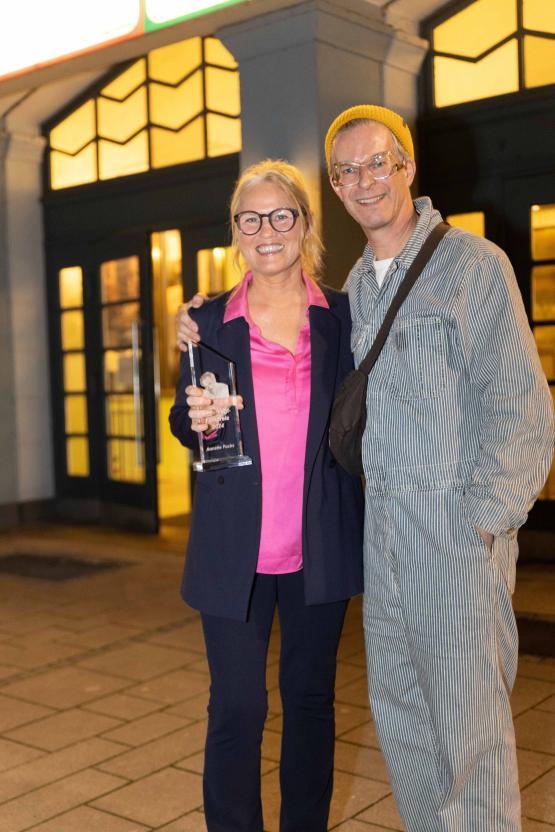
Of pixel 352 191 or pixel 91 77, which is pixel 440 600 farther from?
pixel 91 77

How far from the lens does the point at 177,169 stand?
7.57 metres

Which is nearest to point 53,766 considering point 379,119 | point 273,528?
point 273,528

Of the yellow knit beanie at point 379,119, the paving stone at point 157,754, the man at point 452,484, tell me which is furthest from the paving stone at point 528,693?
the yellow knit beanie at point 379,119

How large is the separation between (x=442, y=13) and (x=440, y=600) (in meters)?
4.82

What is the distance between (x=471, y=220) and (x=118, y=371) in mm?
3331

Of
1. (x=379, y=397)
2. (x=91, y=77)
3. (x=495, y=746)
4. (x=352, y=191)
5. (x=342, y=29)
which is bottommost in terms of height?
(x=495, y=746)

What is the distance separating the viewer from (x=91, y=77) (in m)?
8.16

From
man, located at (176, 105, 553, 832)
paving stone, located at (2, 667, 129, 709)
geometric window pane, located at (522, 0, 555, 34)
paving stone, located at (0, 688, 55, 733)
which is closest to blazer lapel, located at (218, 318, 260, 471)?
man, located at (176, 105, 553, 832)

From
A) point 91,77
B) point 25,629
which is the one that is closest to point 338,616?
point 25,629

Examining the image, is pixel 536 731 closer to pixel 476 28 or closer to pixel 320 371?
pixel 320 371

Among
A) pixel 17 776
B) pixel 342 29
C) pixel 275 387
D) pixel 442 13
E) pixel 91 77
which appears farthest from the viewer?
pixel 91 77

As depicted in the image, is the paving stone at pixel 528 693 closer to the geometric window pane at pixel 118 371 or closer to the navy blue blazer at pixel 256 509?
the navy blue blazer at pixel 256 509

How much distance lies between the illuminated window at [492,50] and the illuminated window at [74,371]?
3.72 m

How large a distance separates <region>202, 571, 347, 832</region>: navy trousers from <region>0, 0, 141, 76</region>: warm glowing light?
3.77m
